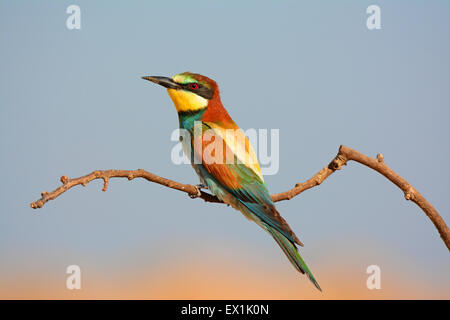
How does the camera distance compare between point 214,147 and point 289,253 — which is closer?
point 289,253

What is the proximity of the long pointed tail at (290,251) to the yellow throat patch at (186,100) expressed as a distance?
0.75 metres

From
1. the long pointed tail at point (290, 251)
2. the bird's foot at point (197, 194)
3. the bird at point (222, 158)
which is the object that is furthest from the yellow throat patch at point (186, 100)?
the long pointed tail at point (290, 251)

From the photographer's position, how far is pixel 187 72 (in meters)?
2.39

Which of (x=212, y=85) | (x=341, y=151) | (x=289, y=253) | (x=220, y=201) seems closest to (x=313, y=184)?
(x=341, y=151)

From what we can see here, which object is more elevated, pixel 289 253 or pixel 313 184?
pixel 313 184

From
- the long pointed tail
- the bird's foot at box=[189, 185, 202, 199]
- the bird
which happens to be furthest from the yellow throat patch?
the long pointed tail

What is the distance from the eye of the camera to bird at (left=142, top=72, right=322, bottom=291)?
199 cm

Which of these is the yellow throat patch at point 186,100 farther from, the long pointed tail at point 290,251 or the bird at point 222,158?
the long pointed tail at point 290,251

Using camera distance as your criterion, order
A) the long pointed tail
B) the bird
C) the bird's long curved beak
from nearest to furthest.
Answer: the long pointed tail
the bird
the bird's long curved beak

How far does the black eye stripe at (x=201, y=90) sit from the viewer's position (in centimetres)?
240

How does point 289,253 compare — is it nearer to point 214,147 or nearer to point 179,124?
point 214,147

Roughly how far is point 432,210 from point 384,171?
0.25 metres

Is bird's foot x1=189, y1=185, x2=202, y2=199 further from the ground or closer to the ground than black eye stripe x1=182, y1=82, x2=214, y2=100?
closer to the ground

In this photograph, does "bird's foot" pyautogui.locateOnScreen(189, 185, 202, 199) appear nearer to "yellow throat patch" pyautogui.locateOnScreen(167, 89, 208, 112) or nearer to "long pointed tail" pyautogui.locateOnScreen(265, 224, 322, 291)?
"long pointed tail" pyautogui.locateOnScreen(265, 224, 322, 291)
